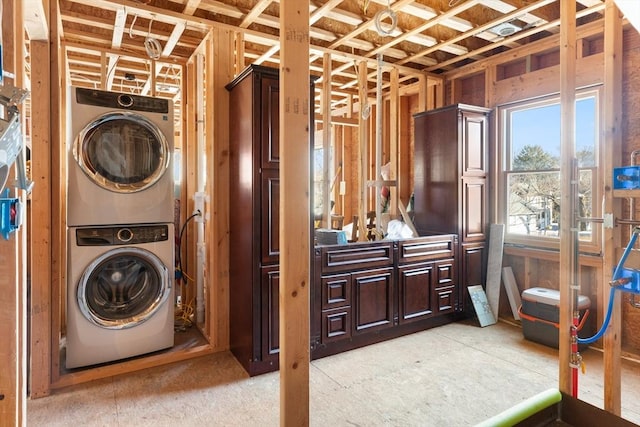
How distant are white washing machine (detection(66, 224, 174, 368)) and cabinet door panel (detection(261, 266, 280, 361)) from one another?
830 mm

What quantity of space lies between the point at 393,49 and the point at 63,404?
4043mm

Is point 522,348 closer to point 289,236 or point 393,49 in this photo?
point 289,236

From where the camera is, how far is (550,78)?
3514mm

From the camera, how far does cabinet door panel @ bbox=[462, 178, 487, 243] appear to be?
3852mm

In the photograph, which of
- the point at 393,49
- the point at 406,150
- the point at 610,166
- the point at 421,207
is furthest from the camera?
the point at 406,150

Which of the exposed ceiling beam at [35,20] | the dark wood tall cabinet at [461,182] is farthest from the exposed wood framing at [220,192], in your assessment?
the dark wood tall cabinet at [461,182]

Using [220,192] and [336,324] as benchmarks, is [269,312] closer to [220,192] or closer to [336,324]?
[336,324]

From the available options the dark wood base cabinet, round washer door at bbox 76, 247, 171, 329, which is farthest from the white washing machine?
the dark wood base cabinet

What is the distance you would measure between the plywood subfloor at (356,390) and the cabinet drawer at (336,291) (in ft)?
1.37

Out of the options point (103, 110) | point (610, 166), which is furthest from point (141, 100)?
point (610, 166)

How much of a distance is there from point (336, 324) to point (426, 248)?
1176mm

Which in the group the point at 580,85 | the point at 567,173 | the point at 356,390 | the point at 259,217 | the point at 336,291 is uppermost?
the point at 580,85

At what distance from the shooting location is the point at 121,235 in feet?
9.17

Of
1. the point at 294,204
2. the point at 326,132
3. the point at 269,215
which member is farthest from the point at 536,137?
the point at 294,204
